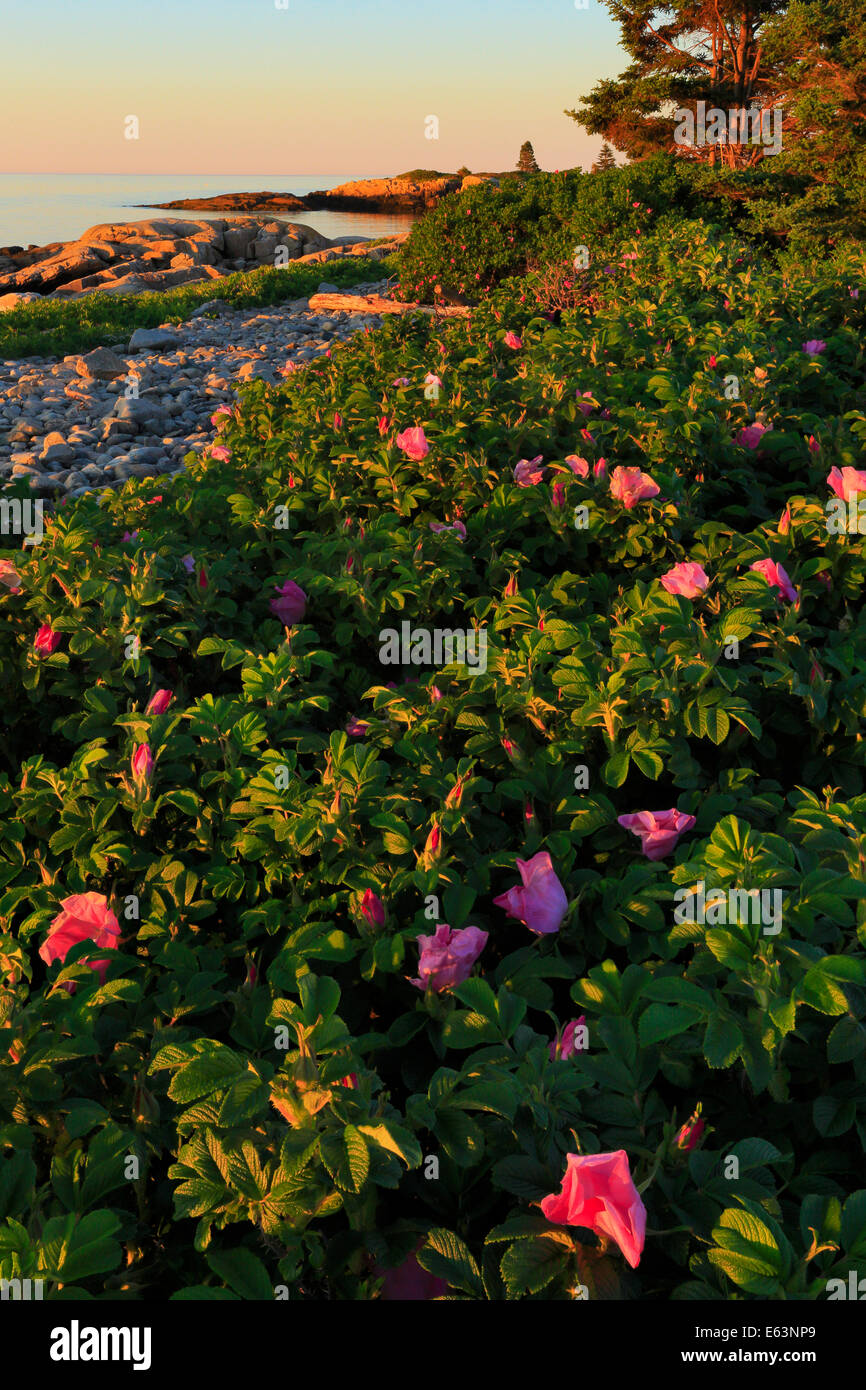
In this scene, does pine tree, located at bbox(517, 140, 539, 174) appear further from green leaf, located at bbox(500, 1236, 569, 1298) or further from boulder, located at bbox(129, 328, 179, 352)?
green leaf, located at bbox(500, 1236, 569, 1298)

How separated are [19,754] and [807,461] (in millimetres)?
3061

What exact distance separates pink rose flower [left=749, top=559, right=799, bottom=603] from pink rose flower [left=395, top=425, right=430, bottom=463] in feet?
4.64

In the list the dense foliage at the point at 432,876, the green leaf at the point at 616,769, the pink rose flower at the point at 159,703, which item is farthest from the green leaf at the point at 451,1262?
the pink rose flower at the point at 159,703

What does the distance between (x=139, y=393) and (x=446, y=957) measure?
9.02 m

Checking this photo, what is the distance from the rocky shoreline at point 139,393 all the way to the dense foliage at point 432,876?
11.3ft

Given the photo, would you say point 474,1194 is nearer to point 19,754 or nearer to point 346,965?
point 346,965

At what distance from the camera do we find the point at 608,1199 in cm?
99

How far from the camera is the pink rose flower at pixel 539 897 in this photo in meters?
1.59

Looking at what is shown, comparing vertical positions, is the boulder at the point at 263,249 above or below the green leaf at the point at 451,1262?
above

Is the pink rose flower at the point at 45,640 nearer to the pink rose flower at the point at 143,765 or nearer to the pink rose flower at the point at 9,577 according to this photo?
the pink rose flower at the point at 9,577

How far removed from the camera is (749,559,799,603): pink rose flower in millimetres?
2334

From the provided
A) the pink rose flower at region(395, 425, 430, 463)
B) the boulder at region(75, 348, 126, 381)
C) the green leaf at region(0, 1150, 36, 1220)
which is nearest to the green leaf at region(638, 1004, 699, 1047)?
the green leaf at region(0, 1150, 36, 1220)

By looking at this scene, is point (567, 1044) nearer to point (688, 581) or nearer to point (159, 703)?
point (159, 703)

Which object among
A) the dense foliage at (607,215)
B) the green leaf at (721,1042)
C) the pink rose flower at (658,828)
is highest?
the dense foliage at (607,215)
